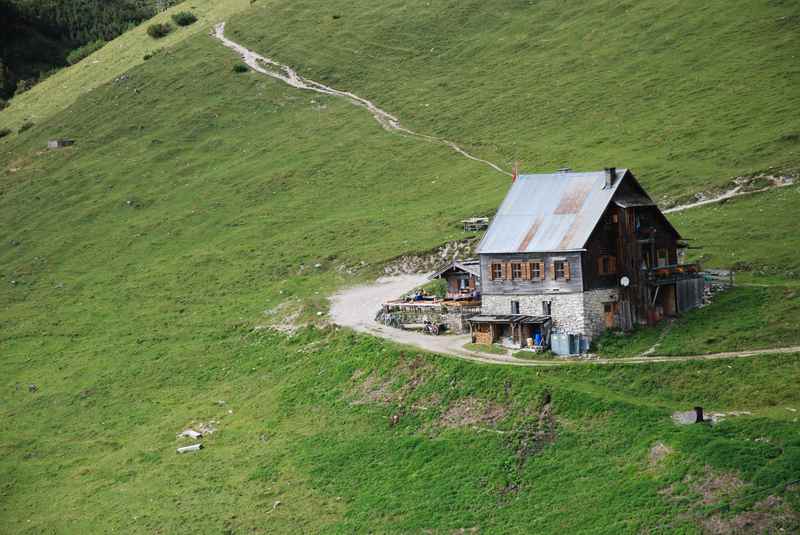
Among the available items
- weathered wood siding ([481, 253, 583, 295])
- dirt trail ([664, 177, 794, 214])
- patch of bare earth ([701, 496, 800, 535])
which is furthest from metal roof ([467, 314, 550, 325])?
dirt trail ([664, 177, 794, 214])

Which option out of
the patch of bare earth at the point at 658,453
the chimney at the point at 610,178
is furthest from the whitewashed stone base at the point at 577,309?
the patch of bare earth at the point at 658,453

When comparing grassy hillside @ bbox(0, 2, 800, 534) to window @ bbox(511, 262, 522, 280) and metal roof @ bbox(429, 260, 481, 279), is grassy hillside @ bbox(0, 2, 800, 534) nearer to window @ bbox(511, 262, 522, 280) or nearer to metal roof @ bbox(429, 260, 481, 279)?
window @ bbox(511, 262, 522, 280)

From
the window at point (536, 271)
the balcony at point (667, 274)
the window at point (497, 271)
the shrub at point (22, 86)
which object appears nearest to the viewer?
the balcony at point (667, 274)

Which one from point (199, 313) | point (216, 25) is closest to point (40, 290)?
point (199, 313)

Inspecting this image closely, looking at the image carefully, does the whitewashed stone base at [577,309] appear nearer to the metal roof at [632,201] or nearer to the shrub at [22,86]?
the metal roof at [632,201]

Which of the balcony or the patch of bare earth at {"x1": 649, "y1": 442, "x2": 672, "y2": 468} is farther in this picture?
the balcony

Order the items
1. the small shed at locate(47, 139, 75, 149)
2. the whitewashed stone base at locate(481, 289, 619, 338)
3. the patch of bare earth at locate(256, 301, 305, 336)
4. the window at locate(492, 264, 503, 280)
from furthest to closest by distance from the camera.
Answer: the small shed at locate(47, 139, 75, 149) < the patch of bare earth at locate(256, 301, 305, 336) < the window at locate(492, 264, 503, 280) < the whitewashed stone base at locate(481, 289, 619, 338)
